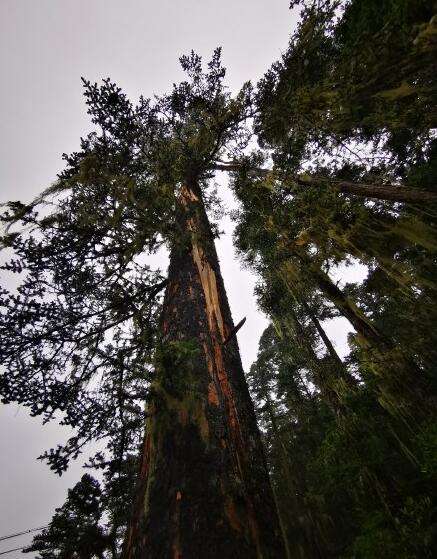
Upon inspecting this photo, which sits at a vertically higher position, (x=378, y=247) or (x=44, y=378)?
(x=378, y=247)

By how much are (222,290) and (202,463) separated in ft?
7.32

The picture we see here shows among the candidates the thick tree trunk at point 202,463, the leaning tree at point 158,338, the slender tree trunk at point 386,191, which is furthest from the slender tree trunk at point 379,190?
the thick tree trunk at point 202,463

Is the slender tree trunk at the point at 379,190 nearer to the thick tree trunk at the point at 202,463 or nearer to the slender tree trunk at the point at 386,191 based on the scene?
the slender tree trunk at the point at 386,191

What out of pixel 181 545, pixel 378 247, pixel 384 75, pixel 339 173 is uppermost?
pixel 339 173

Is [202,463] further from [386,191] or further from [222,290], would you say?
[386,191]

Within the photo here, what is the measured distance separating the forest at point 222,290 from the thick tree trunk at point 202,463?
0.01 m

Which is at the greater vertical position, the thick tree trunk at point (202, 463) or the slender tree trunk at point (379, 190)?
the slender tree trunk at point (379, 190)

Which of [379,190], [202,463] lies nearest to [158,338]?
[202,463]

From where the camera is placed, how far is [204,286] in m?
3.79

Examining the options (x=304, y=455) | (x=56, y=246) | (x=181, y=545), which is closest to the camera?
(x=181, y=545)

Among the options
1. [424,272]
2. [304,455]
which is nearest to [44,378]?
[424,272]

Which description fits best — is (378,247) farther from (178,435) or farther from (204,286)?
(178,435)

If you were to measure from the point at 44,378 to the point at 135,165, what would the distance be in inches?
168

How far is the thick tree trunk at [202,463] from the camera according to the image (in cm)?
174
